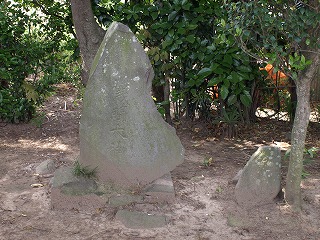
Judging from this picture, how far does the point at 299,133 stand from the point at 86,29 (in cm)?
342

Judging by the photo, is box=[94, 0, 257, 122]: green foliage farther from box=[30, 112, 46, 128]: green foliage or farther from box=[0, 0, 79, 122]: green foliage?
box=[30, 112, 46, 128]: green foliage

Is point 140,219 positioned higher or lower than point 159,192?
lower

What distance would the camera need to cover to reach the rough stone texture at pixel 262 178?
14.0 feet

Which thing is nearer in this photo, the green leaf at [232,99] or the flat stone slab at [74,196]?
the flat stone slab at [74,196]

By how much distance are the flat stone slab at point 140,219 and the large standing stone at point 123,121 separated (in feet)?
1.16

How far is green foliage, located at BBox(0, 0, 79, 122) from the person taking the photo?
658cm

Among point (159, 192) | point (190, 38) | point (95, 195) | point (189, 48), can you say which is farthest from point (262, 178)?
point (189, 48)

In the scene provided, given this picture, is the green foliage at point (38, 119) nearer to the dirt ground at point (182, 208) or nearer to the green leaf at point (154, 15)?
the dirt ground at point (182, 208)

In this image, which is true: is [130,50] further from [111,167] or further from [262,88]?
[262,88]

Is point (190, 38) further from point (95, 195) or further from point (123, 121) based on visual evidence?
point (95, 195)

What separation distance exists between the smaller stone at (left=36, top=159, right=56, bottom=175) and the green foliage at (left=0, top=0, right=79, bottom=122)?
1.80 m

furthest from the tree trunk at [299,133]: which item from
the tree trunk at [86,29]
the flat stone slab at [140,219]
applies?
the tree trunk at [86,29]

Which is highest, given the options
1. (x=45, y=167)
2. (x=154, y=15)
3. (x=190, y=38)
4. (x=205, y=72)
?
(x=154, y=15)

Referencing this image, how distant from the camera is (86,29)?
6.25 metres
